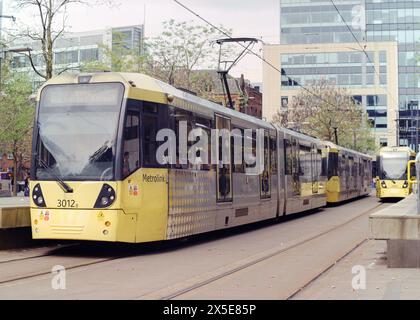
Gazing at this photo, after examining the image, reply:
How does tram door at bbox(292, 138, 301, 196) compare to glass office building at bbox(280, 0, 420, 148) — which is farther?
glass office building at bbox(280, 0, 420, 148)

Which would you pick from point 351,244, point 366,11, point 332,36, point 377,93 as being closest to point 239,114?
point 351,244

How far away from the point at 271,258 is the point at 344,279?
2.94 meters

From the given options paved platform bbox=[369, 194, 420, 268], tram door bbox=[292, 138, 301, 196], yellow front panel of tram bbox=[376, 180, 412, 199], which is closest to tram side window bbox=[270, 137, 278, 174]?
tram door bbox=[292, 138, 301, 196]

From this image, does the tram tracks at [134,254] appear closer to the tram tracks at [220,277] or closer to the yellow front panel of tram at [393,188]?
the tram tracks at [220,277]

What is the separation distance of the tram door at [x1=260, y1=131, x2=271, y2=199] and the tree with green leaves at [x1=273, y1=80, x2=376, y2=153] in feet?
134

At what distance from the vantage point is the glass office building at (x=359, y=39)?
98250 mm

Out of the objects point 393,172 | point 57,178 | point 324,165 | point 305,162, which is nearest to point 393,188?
point 393,172

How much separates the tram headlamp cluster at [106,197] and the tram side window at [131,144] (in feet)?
1.30

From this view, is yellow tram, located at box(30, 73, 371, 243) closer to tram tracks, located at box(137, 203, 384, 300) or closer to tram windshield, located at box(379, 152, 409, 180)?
tram tracks, located at box(137, 203, 384, 300)

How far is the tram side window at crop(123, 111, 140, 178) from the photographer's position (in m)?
12.2

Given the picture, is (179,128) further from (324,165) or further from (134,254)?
(324,165)
